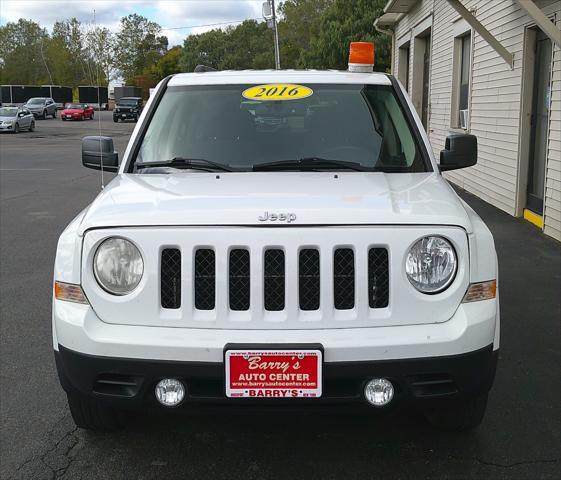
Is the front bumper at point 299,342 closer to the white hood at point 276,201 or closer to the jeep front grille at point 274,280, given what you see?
the jeep front grille at point 274,280

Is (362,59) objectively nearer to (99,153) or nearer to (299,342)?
(99,153)

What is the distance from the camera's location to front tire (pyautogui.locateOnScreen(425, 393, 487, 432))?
131 inches

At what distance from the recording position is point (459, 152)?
4.28 m

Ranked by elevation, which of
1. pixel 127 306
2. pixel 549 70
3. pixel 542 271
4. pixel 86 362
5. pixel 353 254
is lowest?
pixel 542 271

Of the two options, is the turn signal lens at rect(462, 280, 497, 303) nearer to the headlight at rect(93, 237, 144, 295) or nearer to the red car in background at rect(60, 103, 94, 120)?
the headlight at rect(93, 237, 144, 295)

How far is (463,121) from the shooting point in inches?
550

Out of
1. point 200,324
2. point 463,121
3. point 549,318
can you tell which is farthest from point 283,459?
point 463,121

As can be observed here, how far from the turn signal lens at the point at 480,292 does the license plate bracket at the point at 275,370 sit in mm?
665

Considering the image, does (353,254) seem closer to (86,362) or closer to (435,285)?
(435,285)

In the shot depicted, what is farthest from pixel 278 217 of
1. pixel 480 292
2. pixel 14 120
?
pixel 14 120

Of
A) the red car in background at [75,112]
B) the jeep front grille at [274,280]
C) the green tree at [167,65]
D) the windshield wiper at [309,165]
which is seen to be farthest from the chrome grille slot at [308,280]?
the green tree at [167,65]

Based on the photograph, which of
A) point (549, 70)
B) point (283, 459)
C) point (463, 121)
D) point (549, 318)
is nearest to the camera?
point (283, 459)

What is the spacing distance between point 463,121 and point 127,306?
1216 cm

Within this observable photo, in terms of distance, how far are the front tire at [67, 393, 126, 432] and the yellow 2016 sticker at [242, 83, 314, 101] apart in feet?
6.58
